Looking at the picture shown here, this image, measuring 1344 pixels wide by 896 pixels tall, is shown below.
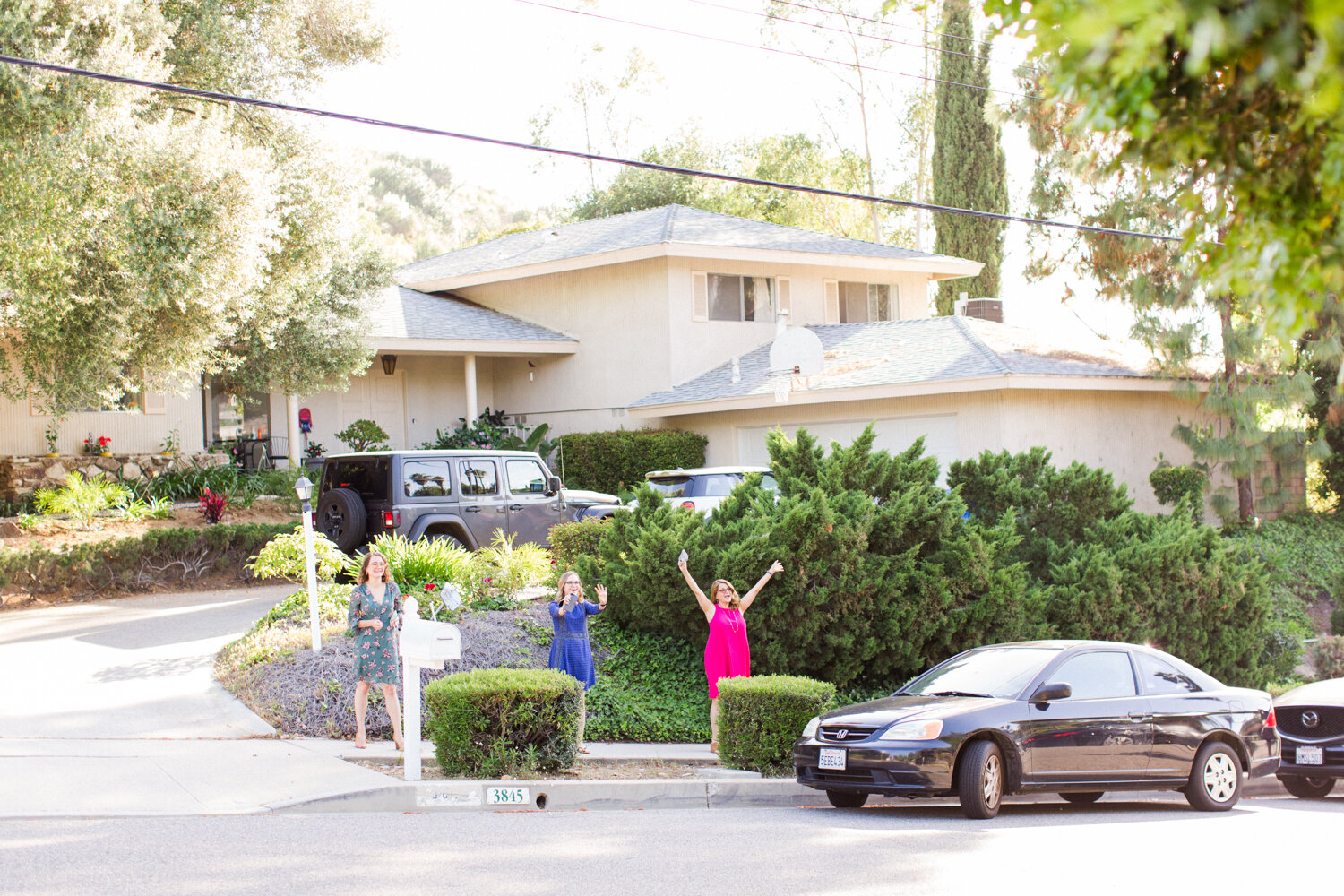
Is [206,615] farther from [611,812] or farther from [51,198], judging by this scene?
[611,812]

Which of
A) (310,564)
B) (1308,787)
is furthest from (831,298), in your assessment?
(310,564)

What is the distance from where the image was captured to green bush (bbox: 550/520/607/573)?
15.3 meters

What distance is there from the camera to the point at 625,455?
24.3 m

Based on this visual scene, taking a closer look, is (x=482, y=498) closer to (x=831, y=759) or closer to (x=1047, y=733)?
(x=831, y=759)

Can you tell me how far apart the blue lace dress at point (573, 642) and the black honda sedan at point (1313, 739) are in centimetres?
706

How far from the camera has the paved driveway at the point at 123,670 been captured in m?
10.2

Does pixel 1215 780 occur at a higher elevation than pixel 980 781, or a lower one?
lower

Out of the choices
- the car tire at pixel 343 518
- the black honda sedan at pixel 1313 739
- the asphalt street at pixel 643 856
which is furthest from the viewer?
the car tire at pixel 343 518

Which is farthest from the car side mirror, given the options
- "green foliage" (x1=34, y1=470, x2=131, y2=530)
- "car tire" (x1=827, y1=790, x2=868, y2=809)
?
"green foliage" (x1=34, y1=470, x2=131, y2=530)

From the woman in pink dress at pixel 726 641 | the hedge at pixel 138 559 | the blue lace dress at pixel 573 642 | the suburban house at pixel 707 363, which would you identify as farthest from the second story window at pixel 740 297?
the blue lace dress at pixel 573 642

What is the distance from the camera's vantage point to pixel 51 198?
45.6 ft

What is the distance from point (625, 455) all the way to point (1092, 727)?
15.6 m

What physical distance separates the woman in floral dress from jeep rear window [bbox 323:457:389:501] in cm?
525

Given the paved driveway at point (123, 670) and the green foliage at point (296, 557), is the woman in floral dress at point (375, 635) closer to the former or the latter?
the paved driveway at point (123, 670)
